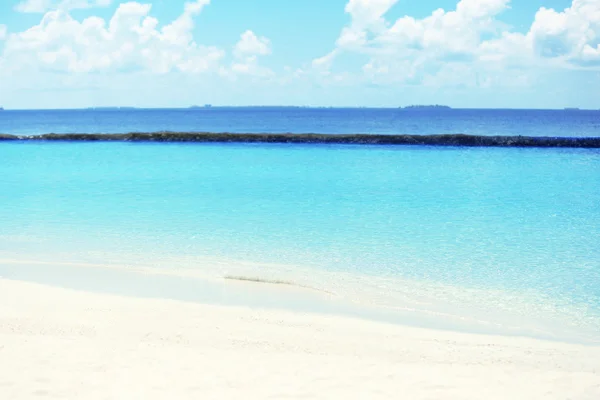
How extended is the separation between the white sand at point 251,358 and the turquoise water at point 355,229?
118 centimetres

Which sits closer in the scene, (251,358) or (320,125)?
(251,358)

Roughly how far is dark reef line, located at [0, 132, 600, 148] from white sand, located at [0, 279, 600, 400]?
34.1 metres

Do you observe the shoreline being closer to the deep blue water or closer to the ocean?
the ocean

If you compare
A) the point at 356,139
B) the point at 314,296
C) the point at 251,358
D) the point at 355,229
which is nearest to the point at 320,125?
the point at 356,139

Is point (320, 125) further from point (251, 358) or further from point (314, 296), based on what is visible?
point (251, 358)

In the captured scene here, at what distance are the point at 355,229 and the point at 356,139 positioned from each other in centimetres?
2952

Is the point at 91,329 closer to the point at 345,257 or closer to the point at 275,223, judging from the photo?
the point at 345,257

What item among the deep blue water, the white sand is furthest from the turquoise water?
the deep blue water

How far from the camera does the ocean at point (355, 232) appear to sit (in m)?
8.40

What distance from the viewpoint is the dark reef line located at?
38969 millimetres

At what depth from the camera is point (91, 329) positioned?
6.76 m

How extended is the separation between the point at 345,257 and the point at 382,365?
15.9 ft

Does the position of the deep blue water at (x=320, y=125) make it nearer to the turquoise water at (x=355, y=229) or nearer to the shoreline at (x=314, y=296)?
the turquoise water at (x=355, y=229)

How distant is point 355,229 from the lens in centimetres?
1300
